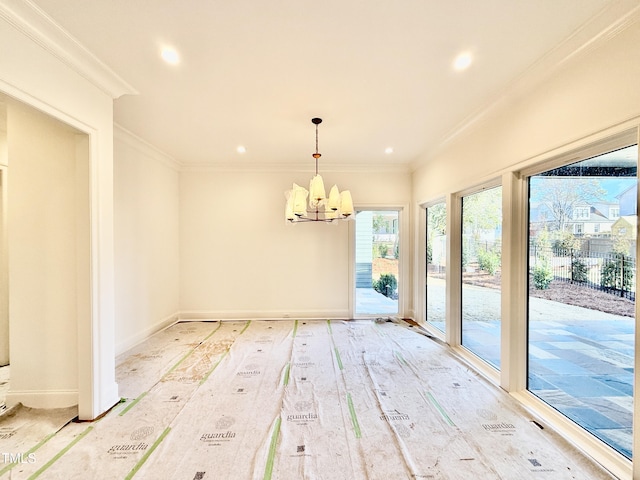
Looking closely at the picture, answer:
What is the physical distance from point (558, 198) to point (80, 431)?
13.4ft

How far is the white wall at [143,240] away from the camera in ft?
11.6

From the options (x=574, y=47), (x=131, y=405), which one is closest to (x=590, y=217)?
(x=574, y=47)

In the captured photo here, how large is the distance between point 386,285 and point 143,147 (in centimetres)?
441

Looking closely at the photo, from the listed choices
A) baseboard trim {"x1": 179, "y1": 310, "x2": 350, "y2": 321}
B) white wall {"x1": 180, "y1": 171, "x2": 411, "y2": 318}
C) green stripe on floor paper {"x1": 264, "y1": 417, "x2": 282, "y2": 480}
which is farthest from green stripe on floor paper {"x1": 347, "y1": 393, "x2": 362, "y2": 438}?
white wall {"x1": 180, "y1": 171, "x2": 411, "y2": 318}

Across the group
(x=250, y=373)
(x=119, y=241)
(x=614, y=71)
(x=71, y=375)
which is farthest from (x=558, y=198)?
(x=119, y=241)

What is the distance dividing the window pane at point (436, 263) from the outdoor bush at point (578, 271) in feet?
6.16

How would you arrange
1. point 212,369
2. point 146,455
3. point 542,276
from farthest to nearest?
point 212,369, point 542,276, point 146,455

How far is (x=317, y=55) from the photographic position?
6.73 ft

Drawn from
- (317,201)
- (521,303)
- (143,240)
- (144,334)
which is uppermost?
(317,201)

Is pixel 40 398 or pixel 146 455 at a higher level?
pixel 40 398

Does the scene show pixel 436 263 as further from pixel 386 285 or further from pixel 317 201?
pixel 317 201

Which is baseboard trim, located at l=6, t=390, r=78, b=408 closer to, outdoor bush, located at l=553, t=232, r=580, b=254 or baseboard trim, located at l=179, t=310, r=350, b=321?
baseboard trim, located at l=179, t=310, r=350, b=321

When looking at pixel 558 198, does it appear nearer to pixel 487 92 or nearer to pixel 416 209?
pixel 487 92

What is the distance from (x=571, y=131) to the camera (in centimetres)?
199
